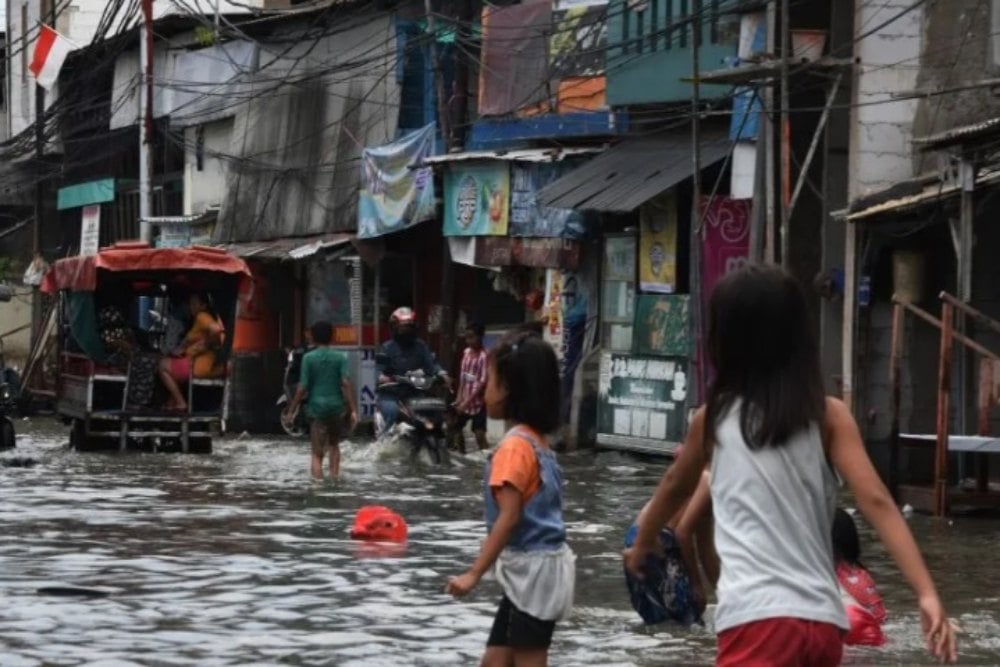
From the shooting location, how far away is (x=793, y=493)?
193 inches

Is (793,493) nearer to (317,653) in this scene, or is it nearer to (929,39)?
(317,653)

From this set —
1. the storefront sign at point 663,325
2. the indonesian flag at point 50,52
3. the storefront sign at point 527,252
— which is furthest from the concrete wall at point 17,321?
the storefront sign at point 663,325

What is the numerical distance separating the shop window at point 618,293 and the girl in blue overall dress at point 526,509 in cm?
1864

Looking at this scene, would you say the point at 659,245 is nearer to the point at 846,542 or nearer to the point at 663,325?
the point at 663,325

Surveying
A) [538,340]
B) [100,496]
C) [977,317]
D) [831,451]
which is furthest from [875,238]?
[831,451]

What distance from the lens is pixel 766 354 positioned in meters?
4.97

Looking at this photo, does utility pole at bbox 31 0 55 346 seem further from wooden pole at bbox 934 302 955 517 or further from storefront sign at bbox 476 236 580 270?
wooden pole at bbox 934 302 955 517

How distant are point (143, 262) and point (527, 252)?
524 centimetres

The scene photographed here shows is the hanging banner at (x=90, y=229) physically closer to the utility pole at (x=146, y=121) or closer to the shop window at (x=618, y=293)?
the utility pole at (x=146, y=121)

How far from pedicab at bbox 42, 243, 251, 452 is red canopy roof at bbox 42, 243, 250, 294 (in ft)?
0.04

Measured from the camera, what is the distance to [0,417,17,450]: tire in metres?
23.7

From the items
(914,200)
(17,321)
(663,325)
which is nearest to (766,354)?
(914,200)

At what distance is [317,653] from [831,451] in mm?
4645

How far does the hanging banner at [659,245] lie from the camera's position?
80.9 feet
